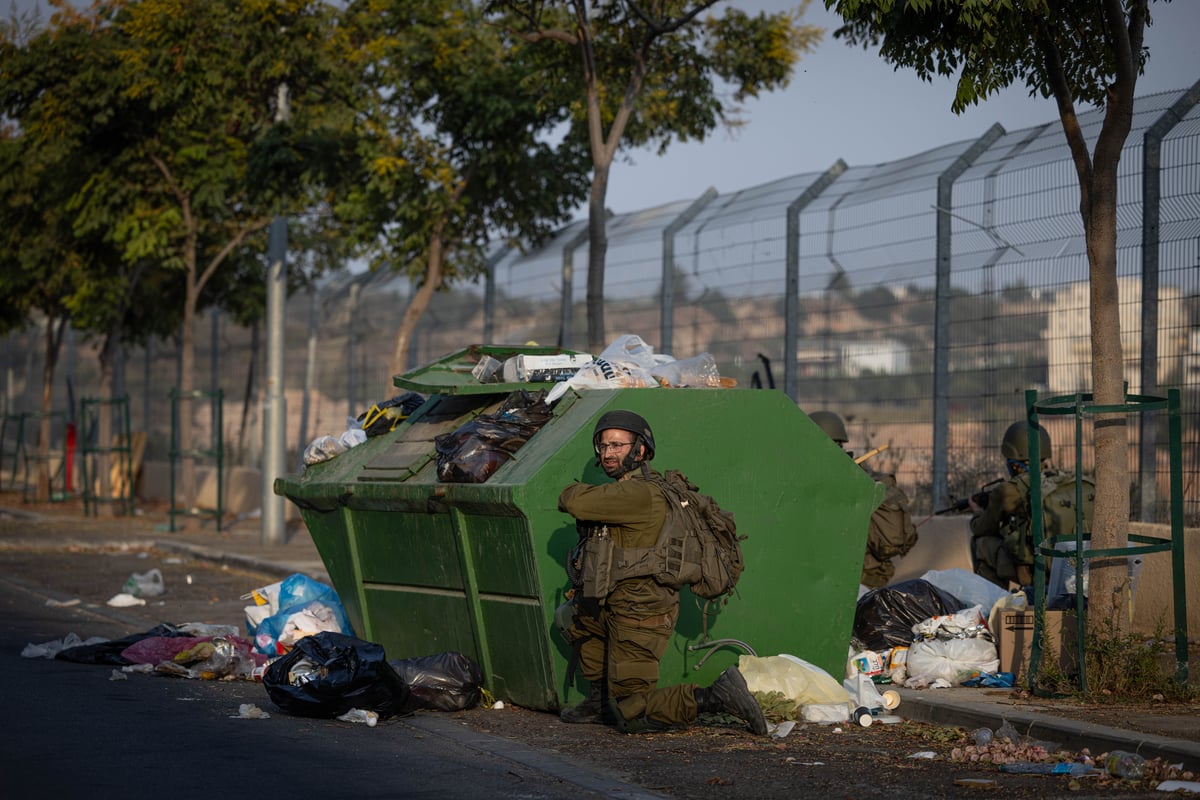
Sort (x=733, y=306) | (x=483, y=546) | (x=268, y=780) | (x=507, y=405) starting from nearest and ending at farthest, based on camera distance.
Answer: (x=268, y=780)
(x=483, y=546)
(x=507, y=405)
(x=733, y=306)

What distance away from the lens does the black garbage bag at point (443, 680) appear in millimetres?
7578

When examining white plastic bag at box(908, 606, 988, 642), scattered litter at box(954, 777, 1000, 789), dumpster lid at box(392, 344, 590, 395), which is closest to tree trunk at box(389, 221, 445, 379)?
dumpster lid at box(392, 344, 590, 395)

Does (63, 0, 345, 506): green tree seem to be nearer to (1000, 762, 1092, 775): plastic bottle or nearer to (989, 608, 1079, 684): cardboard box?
(989, 608, 1079, 684): cardboard box

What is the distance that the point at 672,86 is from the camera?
50.8ft

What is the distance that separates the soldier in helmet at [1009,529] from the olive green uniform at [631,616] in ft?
9.87

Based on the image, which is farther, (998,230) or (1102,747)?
(998,230)

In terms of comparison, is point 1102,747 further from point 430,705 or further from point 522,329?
point 522,329

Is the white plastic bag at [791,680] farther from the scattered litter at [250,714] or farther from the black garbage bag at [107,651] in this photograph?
the black garbage bag at [107,651]

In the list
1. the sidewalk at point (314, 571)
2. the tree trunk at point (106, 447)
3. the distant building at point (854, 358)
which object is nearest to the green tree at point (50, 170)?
the tree trunk at point (106, 447)

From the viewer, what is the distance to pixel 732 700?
22.7ft

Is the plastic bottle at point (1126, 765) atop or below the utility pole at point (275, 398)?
below

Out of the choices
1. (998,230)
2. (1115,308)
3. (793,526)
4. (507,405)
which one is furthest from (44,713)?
(998,230)

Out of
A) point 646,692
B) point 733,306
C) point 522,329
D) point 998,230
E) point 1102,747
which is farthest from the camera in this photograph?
point 522,329

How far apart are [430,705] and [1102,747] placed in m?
3.14
